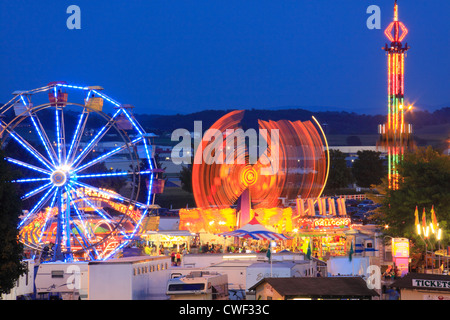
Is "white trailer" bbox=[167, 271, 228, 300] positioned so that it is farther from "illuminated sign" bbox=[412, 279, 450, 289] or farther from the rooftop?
"illuminated sign" bbox=[412, 279, 450, 289]

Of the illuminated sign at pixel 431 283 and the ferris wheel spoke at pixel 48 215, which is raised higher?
the ferris wheel spoke at pixel 48 215

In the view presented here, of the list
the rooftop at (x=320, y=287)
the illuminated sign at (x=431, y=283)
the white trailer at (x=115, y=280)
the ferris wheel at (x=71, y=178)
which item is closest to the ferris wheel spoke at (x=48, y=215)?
the ferris wheel at (x=71, y=178)

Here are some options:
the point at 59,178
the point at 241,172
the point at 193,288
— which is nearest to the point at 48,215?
the point at 59,178

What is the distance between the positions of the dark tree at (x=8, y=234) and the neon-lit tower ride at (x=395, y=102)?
98.4 feet

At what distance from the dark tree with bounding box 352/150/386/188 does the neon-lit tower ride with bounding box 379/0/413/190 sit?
2764 inches

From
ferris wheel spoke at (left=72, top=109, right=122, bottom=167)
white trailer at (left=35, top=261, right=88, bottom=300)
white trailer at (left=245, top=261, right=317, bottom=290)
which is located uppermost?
ferris wheel spoke at (left=72, top=109, right=122, bottom=167)

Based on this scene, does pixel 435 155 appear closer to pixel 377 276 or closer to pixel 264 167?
pixel 264 167

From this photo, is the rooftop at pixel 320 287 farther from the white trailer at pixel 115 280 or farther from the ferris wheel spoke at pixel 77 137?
the ferris wheel spoke at pixel 77 137

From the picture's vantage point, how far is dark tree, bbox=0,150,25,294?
2986 cm

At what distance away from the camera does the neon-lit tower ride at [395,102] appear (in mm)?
56219

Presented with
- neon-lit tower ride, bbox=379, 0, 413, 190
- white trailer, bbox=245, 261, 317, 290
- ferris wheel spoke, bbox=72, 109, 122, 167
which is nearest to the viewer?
white trailer, bbox=245, 261, 317, 290

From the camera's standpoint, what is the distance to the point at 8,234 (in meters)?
30.2

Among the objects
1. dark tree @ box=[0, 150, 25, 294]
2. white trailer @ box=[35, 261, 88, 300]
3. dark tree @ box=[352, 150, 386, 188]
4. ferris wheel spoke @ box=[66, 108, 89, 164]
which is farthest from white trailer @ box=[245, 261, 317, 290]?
dark tree @ box=[352, 150, 386, 188]
